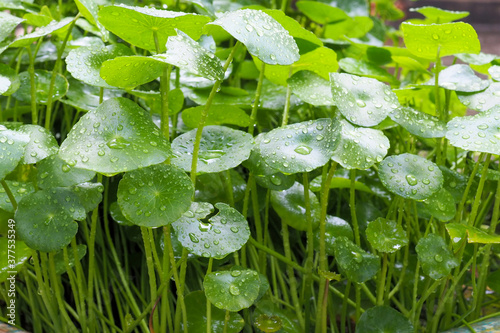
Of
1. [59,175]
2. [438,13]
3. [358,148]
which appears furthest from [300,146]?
[438,13]

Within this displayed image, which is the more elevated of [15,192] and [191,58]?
[191,58]

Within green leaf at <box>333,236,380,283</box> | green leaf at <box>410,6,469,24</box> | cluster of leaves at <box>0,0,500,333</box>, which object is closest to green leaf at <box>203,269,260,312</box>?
cluster of leaves at <box>0,0,500,333</box>

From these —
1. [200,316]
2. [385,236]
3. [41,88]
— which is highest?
[41,88]

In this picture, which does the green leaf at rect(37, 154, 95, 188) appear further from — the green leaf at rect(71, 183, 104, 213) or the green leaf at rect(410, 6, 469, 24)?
the green leaf at rect(410, 6, 469, 24)

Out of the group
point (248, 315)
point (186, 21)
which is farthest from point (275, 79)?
point (248, 315)

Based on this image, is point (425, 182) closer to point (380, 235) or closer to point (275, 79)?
point (380, 235)

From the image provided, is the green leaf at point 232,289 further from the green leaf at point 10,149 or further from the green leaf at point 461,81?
the green leaf at point 461,81

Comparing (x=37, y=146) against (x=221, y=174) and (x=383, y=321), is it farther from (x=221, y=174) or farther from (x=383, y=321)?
(x=383, y=321)
